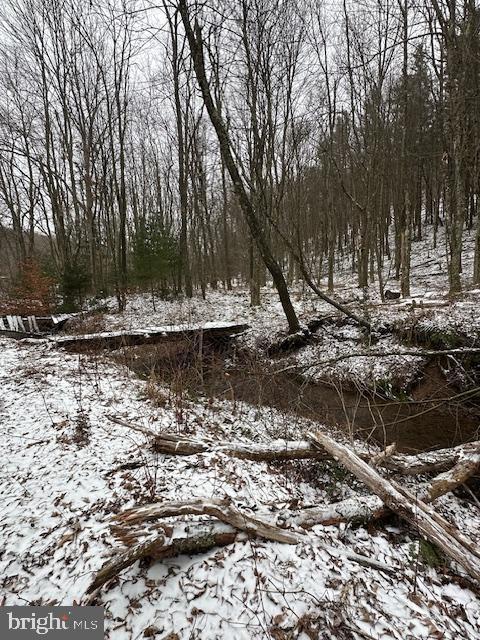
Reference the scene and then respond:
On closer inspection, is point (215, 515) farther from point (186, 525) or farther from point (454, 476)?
point (454, 476)

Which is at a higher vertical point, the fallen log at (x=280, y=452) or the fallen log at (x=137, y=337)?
the fallen log at (x=137, y=337)

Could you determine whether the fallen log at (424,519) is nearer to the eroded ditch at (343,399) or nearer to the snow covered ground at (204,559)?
the snow covered ground at (204,559)

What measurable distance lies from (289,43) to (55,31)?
1064cm

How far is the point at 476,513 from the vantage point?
322 centimetres

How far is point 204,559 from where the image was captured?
7.11 ft

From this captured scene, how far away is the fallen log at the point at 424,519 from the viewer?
2.16m

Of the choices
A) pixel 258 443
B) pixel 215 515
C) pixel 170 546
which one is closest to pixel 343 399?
pixel 258 443

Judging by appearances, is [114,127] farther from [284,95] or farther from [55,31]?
[284,95]

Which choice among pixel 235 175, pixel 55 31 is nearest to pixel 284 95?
pixel 235 175

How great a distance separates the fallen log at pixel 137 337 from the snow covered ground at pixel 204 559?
464cm

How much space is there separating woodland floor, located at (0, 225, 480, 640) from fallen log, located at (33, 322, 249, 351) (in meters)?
2.35

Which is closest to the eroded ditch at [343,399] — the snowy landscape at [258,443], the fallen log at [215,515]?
the snowy landscape at [258,443]

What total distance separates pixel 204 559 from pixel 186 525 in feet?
0.84

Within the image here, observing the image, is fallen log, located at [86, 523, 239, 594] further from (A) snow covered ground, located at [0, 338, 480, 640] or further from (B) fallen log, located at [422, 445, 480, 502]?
(B) fallen log, located at [422, 445, 480, 502]
